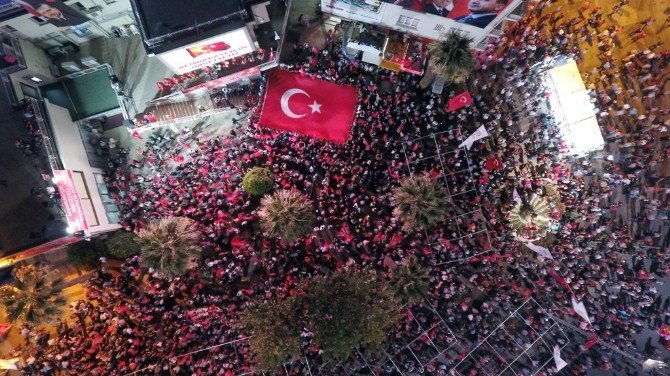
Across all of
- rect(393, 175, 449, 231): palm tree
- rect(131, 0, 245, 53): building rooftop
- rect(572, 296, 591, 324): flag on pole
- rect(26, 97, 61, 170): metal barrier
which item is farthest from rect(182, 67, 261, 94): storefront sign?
rect(572, 296, 591, 324): flag on pole

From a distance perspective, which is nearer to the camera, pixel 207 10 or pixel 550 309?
pixel 207 10

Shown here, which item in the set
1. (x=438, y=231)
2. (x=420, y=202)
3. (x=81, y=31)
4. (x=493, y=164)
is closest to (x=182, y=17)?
(x=81, y=31)

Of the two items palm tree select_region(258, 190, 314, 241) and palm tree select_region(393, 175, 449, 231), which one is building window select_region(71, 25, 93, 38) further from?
palm tree select_region(393, 175, 449, 231)

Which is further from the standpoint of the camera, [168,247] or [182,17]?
[168,247]

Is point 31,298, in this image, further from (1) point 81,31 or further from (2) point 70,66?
(1) point 81,31

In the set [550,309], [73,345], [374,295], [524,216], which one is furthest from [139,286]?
[550,309]

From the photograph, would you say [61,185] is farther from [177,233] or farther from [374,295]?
[374,295]
